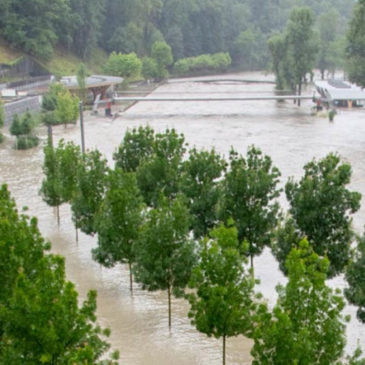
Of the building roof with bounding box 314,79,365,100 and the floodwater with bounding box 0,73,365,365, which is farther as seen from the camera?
the building roof with bounding box 314,79,365,100

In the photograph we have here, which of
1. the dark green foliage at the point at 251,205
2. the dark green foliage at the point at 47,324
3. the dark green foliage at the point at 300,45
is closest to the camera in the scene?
the dark green foliage at the point at 47,324

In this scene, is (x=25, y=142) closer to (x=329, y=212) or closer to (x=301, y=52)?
(x=329, y=212)

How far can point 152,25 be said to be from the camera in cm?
10838

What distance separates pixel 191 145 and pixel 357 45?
618 inches

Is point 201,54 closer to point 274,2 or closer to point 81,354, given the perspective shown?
point 274,2

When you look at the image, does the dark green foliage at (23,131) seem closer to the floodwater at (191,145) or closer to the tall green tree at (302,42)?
the floodwater at (191,145)

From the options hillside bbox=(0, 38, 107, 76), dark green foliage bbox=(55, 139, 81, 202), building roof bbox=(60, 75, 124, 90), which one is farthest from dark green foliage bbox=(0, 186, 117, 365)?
hillside bbox=(0, 38, 107, 76)

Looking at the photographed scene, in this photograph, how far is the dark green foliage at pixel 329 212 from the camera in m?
18.2

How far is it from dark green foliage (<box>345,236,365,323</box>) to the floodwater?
2.64 m

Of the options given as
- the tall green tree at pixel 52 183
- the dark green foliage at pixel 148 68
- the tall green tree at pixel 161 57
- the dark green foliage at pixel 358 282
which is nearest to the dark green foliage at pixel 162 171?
the tall green tree at pixel 52 183

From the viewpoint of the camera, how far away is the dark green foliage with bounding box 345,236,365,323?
1512 centimetres

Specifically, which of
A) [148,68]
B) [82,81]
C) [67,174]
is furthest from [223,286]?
[148,68]

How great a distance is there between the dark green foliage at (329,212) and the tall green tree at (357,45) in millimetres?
34516

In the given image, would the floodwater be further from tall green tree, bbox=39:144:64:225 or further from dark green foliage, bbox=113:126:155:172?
dark green foliage, bbox=113:126:155:172
